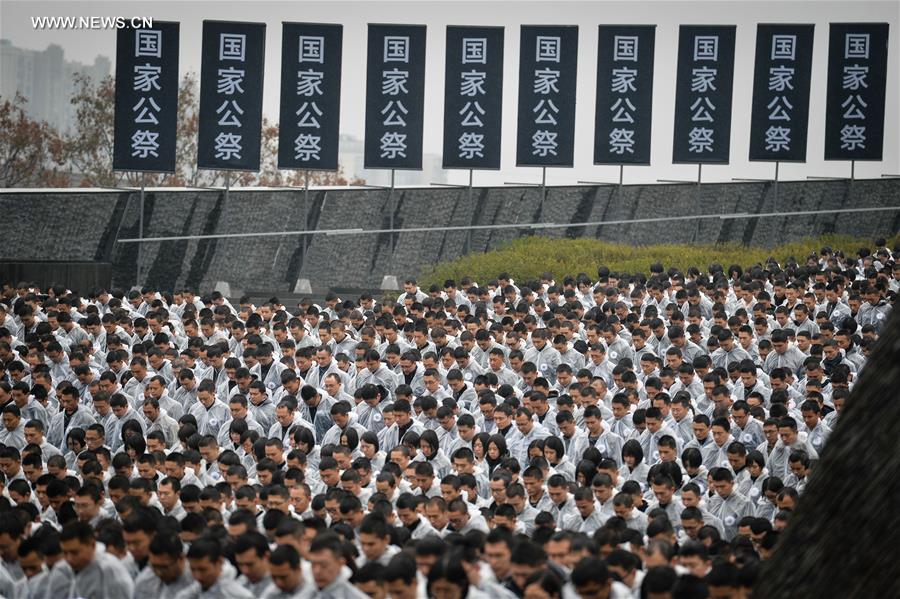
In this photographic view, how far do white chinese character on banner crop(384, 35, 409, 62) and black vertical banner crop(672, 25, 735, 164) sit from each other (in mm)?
4478

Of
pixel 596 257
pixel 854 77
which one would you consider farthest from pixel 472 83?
pixel 854 77

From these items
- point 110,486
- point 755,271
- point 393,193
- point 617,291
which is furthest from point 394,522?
point 393,193

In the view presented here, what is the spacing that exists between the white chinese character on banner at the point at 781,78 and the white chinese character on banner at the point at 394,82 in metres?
5.96

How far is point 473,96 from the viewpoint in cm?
2073

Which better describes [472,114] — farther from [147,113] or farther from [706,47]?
[147,113]

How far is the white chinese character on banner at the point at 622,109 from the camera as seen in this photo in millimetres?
21078

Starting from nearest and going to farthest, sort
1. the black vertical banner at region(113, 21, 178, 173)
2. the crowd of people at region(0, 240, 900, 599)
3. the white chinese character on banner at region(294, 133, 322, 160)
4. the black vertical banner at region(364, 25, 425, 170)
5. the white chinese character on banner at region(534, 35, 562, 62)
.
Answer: the crowd of people at region(0, 240, 900, 599), the black vertical banner at region(113, 21, 178, 173), the white chinese character on banner at region(294, 133, 322, 160), the black vertical banner at region(364, 25, 425, 170), the white chinese character on banner at region(534, 35, 562, 62)

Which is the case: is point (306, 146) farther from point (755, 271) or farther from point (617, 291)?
point (755, 271)

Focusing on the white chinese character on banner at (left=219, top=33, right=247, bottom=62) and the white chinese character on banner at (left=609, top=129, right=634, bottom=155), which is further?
the white chinese character on banner at (left=609, top=129, right=634, bottom=155)

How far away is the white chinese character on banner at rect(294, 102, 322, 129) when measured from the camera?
20.3 m

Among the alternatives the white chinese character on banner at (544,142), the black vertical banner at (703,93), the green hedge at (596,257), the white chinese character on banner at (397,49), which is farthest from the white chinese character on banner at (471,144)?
the black vertical banner at (703,93)

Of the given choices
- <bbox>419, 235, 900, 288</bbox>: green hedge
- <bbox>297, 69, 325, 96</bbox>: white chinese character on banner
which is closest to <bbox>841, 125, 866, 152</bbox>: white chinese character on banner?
<bbox>419, 235, 900, 288</bbox>: green hedge

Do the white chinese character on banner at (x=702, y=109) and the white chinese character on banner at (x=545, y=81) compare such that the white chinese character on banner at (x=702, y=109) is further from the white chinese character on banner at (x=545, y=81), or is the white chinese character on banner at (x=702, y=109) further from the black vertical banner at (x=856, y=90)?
the white chinese character on banner at (x=545, y=81)

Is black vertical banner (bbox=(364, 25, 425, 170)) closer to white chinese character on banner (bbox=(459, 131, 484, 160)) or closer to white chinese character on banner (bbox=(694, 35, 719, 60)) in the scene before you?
white chinese character on banner (bbox=(459, 131, 484, 160))
